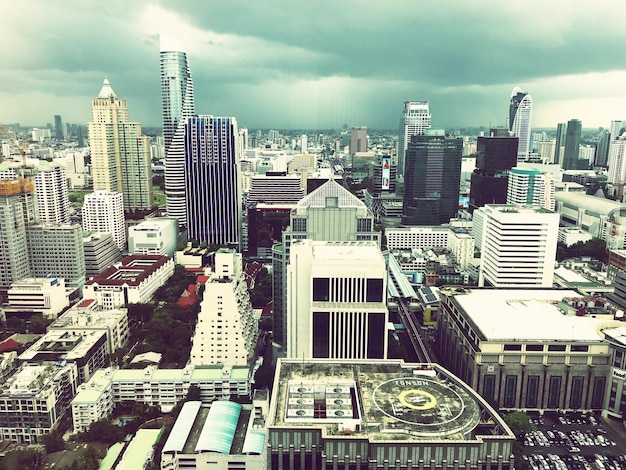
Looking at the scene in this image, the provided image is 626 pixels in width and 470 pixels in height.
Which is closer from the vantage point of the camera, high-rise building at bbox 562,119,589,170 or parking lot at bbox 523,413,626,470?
parking lot at bbox 523,413,626,470

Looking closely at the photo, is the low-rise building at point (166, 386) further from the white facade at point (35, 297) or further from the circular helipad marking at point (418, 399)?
the white facade at point (35, 297)

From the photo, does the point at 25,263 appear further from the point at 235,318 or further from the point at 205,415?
the point at 205,415

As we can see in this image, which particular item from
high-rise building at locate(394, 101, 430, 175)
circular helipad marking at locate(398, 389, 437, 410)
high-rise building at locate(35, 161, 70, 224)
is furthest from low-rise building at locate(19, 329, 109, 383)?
high-rise building at locate(394, 101, 430, 175)

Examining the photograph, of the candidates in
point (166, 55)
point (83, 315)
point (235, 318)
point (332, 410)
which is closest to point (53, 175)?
point (166, 55)

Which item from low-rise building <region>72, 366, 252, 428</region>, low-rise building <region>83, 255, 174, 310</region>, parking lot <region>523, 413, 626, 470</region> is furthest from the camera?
low-rise building <region>83, 255, 174, 310</region>

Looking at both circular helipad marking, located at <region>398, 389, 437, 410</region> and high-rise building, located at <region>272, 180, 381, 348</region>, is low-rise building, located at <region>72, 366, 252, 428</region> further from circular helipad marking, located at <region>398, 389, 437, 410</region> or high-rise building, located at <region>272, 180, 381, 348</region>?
circular helipad marking, located at <region>398, 389, 437, 410</region>

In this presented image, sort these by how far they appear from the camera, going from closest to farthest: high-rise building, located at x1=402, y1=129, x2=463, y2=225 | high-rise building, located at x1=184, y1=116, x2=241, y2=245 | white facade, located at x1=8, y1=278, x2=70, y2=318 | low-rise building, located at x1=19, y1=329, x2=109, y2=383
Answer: low-rise building, located at x1=19, y1=329, x2=109, y2=383, white facade, located at x1=8, y1=278, x2=70, y2=318, high-rise building, located at x1=184, y1=116, x2=241, y2=245, high-rise building, located at x1=402, y1=129, x2=463, y2=225
